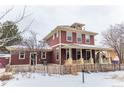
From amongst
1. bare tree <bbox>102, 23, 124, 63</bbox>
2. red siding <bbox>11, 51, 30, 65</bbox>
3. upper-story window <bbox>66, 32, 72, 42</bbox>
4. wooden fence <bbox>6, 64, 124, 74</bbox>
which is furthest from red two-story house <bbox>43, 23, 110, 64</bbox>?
red siding <bbox>11, 51, 30, 65</bbox>

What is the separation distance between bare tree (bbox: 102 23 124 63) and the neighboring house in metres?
0.59

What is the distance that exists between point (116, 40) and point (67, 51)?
354cm

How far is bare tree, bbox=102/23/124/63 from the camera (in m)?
12.0

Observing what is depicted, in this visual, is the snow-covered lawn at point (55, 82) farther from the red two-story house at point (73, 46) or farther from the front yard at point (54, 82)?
the red two-story house at point (73, 46)

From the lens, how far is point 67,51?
11.9 metres

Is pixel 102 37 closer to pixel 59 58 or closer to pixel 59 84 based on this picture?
pixel 59 58

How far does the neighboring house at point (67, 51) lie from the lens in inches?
453

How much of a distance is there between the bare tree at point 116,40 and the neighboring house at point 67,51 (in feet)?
1.92

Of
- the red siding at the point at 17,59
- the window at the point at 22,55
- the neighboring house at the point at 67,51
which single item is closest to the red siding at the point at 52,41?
the neighboring house at the point at 67,51

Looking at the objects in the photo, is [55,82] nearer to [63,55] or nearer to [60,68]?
[60,68]

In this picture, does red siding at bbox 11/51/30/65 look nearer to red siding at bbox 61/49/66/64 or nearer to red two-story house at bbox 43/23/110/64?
red two-story house at bbox 43/23/110/64

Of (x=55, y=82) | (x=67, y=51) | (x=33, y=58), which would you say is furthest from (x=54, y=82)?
(x=33, y=58)

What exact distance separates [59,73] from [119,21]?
3589 millimetres
